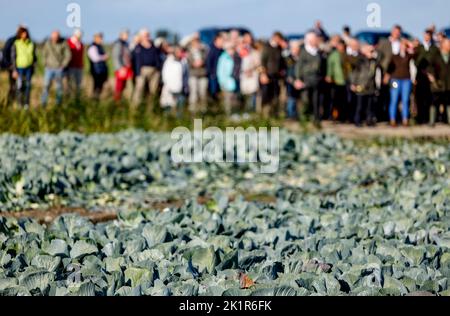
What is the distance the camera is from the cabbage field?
415 centimetres

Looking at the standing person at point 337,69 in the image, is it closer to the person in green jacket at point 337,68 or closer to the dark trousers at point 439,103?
the person in green jacket at point 337,68

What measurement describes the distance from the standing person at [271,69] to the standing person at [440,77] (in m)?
3.53

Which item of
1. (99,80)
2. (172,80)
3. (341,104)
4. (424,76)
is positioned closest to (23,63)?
(172,80)

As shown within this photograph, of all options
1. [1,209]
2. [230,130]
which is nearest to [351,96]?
[230,130]

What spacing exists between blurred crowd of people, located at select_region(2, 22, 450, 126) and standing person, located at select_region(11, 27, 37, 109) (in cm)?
76

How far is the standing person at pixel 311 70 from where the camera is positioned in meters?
17.4

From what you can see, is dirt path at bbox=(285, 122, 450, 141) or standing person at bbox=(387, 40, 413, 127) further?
standing person at bbox=(387, 40, 413, 127)

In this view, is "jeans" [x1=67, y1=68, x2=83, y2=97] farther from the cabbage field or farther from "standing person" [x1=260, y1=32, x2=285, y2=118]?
the cabbage field

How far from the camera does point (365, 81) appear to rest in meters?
17.5

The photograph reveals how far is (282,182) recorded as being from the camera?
416 inches

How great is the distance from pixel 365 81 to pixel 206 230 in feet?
39.9

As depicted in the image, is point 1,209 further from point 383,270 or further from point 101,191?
point 383,270

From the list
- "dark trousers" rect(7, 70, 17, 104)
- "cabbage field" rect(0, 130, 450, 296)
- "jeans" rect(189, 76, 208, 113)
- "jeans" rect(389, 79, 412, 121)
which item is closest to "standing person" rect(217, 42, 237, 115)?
"jeans" rect(189, 76, 208, 113)

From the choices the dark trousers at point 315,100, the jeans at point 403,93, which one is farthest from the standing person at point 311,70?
the jeans at point 403,93
